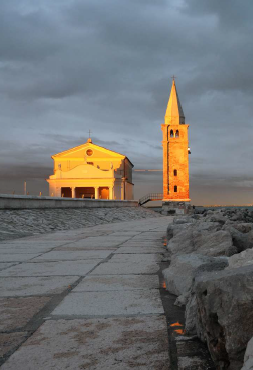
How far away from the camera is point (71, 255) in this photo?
16.1ft

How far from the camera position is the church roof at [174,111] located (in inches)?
1794

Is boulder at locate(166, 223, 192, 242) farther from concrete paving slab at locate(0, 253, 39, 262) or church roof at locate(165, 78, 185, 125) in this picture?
church roof at locate(165, 78, 185, 125)

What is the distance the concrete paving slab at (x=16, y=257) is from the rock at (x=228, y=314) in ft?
11.5

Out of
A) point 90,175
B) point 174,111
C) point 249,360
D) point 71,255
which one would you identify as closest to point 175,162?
point 174,111

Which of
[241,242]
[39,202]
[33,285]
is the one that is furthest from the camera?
[39,202]

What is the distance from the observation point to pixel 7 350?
1736 millimetres

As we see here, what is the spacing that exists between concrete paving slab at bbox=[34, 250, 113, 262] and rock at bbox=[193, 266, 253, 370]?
3244mm

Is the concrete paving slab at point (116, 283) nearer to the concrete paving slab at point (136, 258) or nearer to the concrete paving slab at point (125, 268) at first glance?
the concrete paving slab at point (125, 268)

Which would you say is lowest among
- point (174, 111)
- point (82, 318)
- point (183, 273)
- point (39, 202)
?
point (82, 318)

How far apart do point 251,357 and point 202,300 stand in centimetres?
43

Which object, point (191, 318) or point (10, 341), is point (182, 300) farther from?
point (10, 341)

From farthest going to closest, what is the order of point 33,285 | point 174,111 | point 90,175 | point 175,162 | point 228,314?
point 174,111 → point 175,162 → point 90,175 → point 33,285 → point 228,314

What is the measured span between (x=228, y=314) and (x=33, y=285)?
2.12 metres

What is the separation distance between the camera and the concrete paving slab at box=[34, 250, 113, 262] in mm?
4629
